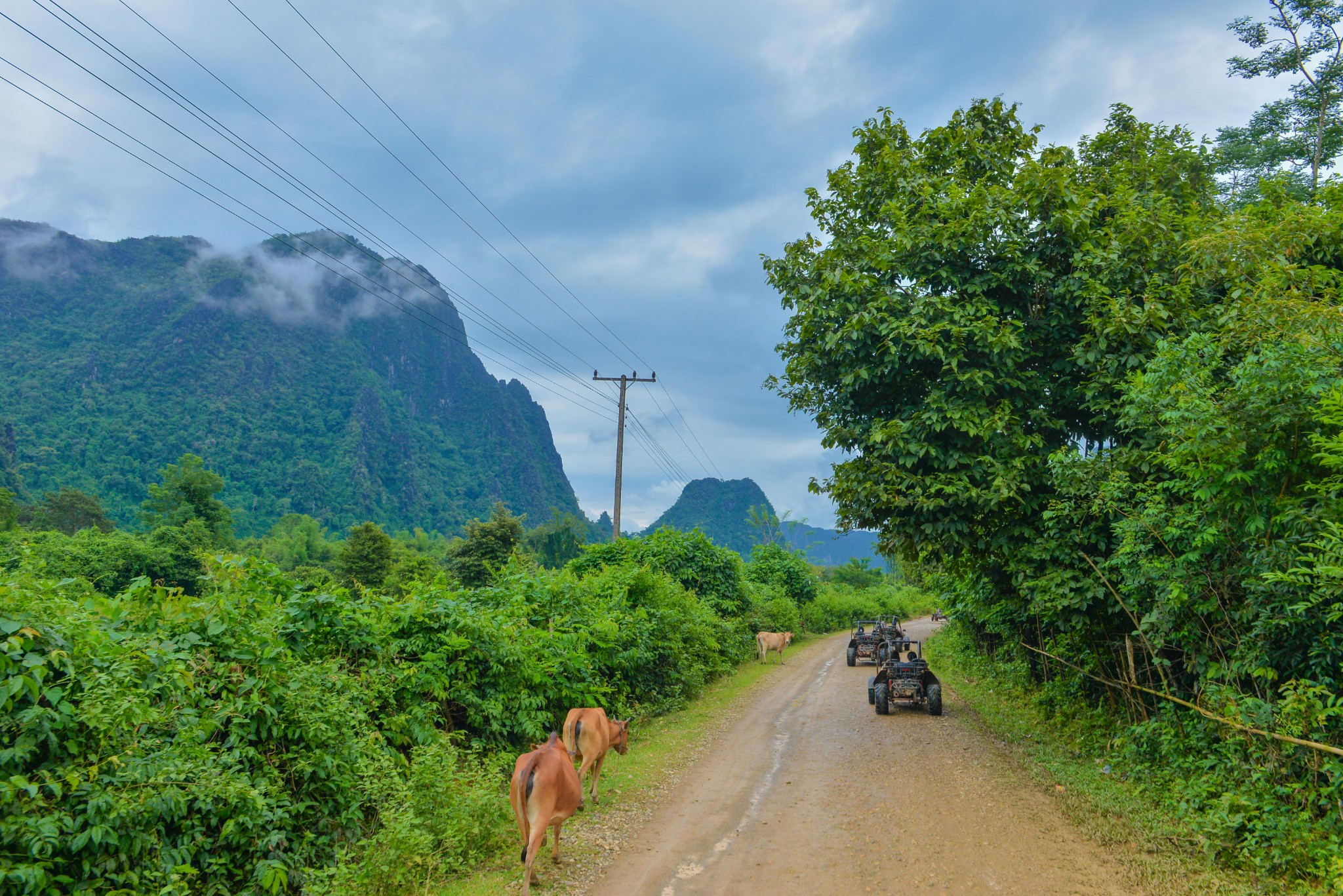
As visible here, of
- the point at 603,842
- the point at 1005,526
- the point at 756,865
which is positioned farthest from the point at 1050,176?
the point at 603,842

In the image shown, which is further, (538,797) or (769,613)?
(769,613)

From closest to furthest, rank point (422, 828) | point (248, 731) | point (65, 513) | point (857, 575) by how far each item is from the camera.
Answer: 1. point (248, 731)
2. point (422, 828)
3. point (65, 513)
4. point (857, 575)

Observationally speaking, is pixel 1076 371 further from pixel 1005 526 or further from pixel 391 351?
pixel 391 351

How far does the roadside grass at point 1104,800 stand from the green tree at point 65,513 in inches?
2475

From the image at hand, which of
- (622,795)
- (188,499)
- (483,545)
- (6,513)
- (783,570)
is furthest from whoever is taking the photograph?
(188,499)

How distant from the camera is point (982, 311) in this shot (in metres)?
9.51

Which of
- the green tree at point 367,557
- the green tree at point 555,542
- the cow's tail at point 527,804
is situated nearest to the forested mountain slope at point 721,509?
the green tree at point 555,542

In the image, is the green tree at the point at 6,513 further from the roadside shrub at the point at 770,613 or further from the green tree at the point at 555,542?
the roadside shrub at the point at 770,613

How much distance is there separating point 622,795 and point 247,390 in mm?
132464

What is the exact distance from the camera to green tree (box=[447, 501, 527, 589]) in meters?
43.4

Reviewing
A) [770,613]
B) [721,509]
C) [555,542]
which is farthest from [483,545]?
[721,509]

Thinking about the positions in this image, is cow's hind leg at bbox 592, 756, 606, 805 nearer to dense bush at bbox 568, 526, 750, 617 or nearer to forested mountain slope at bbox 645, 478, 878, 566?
dense bush at bbox 568, 526, 750, 617

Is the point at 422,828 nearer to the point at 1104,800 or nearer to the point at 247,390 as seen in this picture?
the point at 1104,800

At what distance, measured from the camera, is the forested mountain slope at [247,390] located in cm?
9288
